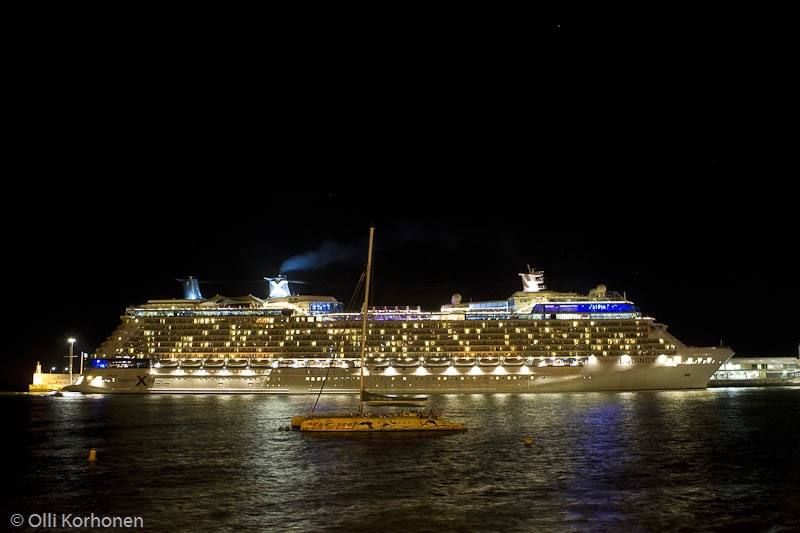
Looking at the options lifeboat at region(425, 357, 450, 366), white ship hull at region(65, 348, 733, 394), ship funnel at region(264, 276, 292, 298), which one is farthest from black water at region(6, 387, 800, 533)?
ship funnel at region(264, 276, 292, 298)

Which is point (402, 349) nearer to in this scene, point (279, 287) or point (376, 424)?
point (279, 287)

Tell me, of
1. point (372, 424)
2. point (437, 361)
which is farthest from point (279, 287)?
point (372, 424)

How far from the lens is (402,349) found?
7744 cm

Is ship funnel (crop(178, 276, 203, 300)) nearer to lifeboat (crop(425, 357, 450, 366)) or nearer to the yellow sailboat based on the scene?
lifeboat (crop(425, 357, 450, 366))

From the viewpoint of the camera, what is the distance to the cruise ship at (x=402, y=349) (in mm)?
74875

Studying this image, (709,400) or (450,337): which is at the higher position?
(450,337)

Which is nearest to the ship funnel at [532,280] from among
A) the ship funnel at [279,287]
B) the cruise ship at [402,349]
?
the cruise ship at [402,349]

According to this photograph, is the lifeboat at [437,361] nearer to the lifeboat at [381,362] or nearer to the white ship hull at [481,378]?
the white ship hull at [481,378]

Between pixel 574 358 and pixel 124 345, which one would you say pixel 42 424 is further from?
pixel 574 358

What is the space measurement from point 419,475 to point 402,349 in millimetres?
49745

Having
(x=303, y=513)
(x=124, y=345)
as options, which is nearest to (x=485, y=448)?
(x=303, y=513)

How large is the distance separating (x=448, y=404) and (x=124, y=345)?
41889 millimetres

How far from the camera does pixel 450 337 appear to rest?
3066 inches

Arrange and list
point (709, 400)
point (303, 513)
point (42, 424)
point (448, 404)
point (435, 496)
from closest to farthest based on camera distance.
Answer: point (303, 513)
point (435, 496)
point (42, 424)
point (448, 404)
point (709, 400)
